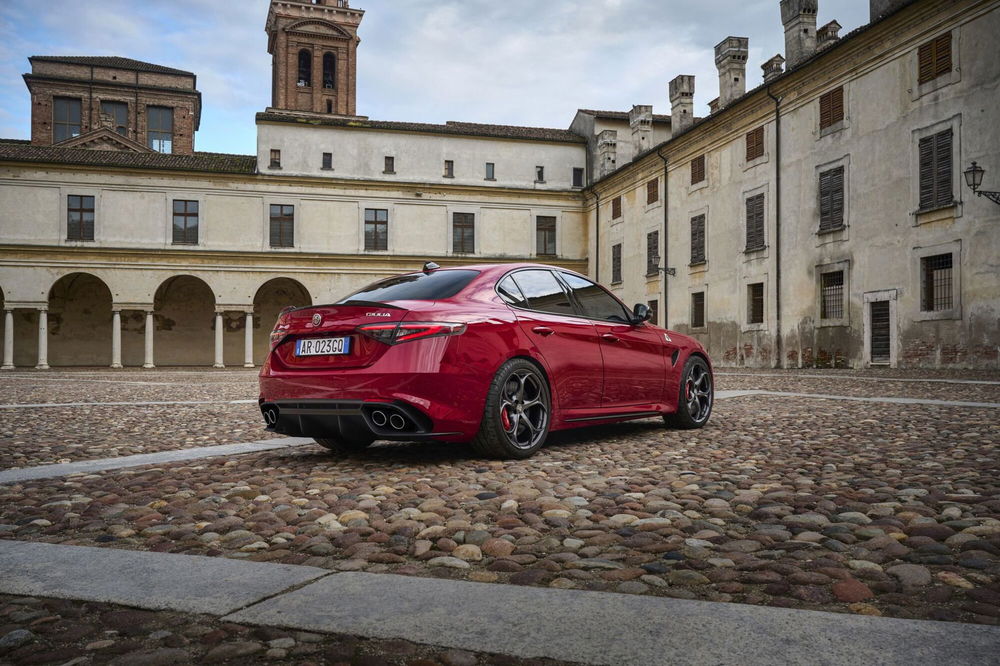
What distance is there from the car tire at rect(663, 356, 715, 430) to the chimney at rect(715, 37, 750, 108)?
24.2 m

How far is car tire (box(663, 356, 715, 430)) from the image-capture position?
6.80 m

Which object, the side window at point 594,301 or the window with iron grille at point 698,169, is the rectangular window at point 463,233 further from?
the side window at point 594,301

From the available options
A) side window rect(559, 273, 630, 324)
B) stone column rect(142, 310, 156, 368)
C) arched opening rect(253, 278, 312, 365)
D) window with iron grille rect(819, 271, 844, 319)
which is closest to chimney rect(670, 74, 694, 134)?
window with iron grille rect(819, 271, 844, 319)

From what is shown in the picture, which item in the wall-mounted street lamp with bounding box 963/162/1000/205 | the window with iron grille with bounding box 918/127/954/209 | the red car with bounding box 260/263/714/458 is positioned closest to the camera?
the red car with bounding box 260/263/714/458

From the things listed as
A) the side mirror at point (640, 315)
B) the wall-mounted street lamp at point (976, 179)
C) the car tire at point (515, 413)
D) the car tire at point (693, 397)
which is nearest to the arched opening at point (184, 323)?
the wall-mounted street lamp at point (976, 179)

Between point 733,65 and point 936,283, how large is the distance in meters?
12.8

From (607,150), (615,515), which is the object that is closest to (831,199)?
(607,150)

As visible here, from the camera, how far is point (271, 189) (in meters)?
37.1

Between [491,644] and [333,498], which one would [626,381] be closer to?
[333,498]

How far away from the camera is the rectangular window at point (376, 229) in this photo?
126 feet

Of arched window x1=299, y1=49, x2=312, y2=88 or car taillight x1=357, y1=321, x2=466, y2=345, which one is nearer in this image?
car taillight x1=357, y1=321, x2=466, y2=345

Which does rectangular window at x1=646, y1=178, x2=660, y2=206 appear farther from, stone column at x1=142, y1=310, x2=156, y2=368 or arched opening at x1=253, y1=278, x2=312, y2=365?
stone column at x1=142, y1=310, x2=156, y2=368

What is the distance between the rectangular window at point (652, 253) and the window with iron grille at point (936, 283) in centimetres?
1349

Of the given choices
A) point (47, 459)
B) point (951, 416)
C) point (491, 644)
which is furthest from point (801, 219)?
point (491, 644)
